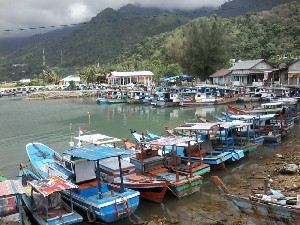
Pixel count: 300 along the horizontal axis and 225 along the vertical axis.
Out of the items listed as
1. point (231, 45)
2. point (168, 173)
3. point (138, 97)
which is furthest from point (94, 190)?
point (231, 45)

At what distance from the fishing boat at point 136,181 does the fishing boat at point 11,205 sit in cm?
390

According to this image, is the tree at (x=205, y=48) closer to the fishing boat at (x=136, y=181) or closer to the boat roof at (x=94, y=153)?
the fishing boat at (x=136, y=181)

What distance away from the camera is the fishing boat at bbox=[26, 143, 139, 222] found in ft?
38.3

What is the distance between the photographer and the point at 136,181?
1418cm

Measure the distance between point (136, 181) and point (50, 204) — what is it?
388cm

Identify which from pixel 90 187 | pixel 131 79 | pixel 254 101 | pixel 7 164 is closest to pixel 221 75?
pixel 254 101

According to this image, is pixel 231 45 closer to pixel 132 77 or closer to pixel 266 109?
pixel 132 77

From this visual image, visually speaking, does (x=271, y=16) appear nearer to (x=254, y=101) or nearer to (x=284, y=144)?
(x=254, y=101)

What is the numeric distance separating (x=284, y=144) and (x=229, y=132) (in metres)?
5.51

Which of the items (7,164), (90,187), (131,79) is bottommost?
(7,164)

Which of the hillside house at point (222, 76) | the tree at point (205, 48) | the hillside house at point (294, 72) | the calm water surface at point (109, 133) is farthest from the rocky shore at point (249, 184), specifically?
the tree at point (205, 48)

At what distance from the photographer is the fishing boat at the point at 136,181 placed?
44.9ft

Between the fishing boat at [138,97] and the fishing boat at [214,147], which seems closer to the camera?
the fishing boat at [214,147]

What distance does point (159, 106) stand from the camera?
54.0 metres
